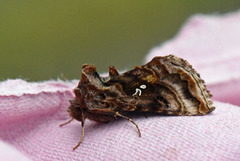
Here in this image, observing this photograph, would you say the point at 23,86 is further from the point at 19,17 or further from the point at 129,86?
the point at 19,17

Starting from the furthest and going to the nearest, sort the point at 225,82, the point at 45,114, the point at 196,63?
the point at 196,63, the point at 225,82, the point at 45,114

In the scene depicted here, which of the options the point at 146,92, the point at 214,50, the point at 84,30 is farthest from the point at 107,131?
the point at 84,30

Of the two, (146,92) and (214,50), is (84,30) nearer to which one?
(214,50)

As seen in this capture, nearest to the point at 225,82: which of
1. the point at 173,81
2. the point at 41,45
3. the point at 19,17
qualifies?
the point at 173,81

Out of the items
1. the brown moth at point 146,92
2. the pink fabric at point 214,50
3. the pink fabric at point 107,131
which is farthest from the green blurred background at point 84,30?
the brown moth at point 146,92

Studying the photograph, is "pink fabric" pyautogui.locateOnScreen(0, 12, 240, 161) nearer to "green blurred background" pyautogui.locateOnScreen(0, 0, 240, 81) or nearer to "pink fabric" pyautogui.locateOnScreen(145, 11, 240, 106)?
"pink fabric" pyautogui.locateOnScreen(145, 11, 240, 106)

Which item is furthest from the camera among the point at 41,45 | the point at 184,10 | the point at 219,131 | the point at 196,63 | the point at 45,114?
the point at 184,10

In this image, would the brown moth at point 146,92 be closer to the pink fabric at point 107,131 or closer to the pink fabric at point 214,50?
the pink fabric at point 107,131
